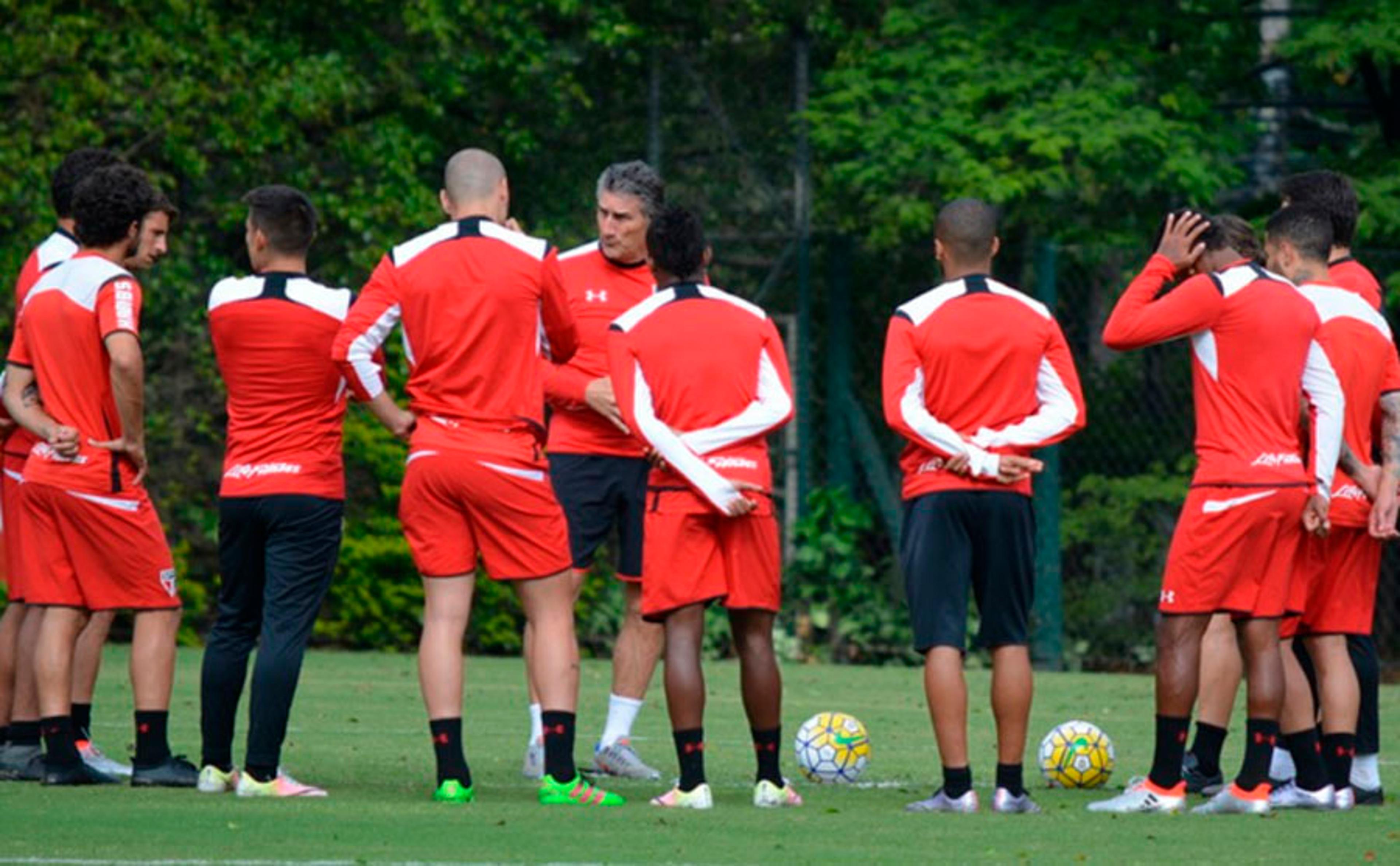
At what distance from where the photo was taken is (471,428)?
8.47 m

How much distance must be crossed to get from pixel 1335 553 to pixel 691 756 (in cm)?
251

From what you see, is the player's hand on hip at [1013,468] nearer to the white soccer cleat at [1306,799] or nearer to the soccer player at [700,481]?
the soccer player at [700,481]

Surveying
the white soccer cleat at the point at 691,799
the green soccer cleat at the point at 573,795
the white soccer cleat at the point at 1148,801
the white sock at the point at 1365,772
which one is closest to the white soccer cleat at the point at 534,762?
the green soccer cleat at the point at 573,795

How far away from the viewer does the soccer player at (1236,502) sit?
841cm

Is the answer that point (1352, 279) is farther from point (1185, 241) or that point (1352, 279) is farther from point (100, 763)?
point (100, 763)

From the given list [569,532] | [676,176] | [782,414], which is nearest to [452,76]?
[676,176]

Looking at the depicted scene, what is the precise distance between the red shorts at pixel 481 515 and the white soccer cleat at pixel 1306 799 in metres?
2.65

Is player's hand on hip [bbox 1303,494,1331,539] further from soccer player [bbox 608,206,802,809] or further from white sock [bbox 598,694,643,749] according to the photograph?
white sock [bbox 598,694,643,749]

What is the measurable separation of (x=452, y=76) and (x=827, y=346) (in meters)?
3.82

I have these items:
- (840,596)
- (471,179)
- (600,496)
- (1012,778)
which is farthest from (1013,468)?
(840,596)

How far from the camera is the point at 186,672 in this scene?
14961 millimetres

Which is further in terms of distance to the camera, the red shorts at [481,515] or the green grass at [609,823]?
the red shorts at [481,515]

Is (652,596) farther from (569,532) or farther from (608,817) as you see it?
(569,532)

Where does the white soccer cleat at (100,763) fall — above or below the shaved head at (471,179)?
below
